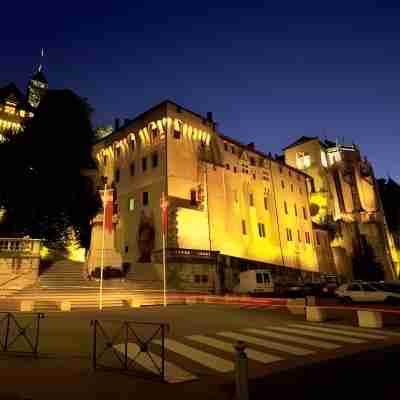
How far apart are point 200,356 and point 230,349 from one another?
112 cm

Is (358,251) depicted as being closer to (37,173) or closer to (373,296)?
(373,296)

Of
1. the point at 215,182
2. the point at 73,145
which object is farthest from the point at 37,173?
the point at 215,182

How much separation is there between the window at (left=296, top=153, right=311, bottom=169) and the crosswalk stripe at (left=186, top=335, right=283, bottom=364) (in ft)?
221

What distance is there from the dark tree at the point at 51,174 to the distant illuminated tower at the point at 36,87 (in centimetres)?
4537

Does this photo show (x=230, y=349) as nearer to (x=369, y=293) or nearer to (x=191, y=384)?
(x=191, y=384)

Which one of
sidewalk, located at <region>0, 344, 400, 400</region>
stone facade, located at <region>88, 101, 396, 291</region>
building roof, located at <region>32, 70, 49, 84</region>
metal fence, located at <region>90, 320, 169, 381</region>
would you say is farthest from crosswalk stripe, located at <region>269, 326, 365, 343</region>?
building roof, located at <region>32, 70, 49, 84</region>

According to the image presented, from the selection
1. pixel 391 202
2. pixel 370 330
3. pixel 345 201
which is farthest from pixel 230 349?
pixel 391 202

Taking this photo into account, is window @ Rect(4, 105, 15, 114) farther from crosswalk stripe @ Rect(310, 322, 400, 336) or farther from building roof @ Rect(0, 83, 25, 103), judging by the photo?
crosswalk stripe @ Rect(310, 322, 400, 336)

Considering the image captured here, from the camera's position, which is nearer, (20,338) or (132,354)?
(132,354)

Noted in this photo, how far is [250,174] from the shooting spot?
49.8 metres

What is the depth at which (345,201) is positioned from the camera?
71750 mm

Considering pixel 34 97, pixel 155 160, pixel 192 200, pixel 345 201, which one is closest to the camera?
pixel 192 200

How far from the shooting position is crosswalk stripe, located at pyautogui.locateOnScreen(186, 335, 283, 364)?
313 inches

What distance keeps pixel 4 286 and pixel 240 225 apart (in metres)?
29.5
